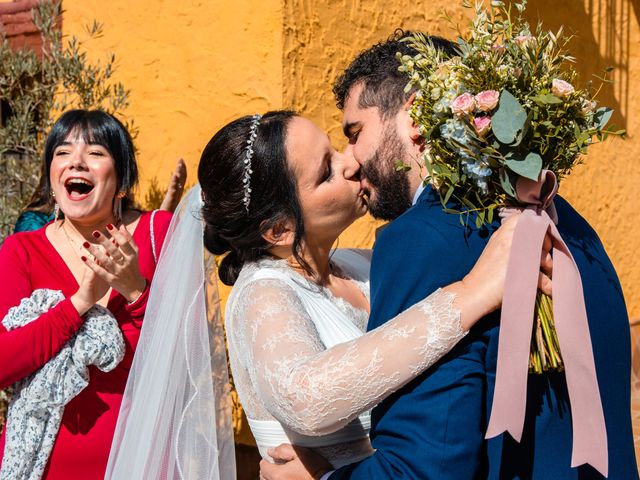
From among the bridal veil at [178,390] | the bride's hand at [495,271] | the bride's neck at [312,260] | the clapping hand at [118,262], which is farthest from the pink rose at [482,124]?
the clapping hand at [118,262]

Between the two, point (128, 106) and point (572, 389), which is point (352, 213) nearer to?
point (572, 389)

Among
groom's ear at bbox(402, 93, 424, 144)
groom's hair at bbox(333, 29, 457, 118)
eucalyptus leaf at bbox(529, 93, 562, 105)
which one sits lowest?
groom's ear at bbox(402, 93, 424, 144)

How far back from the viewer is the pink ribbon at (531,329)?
1874mm

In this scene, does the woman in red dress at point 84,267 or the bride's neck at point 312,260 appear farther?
the woman in red dress at point 84,267

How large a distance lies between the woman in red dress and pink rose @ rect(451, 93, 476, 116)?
174cm

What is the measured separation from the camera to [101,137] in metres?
3.66

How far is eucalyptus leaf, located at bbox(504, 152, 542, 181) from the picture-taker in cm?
189

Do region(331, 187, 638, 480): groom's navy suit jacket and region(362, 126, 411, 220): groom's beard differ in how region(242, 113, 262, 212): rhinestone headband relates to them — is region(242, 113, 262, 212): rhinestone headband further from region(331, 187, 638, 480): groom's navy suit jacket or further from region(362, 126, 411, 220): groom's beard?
region(331, 187, 638, 480): groom's navy suit jacket

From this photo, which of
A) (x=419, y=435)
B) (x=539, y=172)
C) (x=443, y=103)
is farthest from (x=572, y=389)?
(x=443, y=103)

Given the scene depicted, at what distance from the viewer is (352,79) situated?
106 inches

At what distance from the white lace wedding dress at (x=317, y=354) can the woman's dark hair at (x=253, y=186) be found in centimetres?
11

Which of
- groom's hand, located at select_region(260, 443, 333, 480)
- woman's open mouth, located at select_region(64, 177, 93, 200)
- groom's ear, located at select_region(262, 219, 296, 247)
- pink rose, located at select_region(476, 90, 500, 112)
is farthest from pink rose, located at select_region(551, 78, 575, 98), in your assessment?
woman's open mouth, located at select_region(64, 177, 93, 200)

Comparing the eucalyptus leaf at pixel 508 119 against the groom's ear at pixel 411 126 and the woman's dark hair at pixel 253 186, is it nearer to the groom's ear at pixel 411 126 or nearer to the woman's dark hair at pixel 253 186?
the groom's ear at pixel 411 126

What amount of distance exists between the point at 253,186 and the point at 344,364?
2.81 ft
